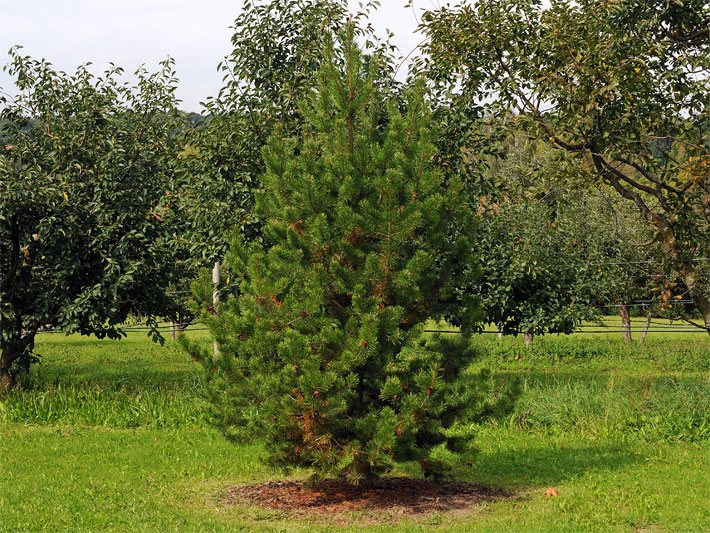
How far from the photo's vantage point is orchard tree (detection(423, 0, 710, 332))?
11.3 metres

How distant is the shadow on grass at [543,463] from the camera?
873 centimetres

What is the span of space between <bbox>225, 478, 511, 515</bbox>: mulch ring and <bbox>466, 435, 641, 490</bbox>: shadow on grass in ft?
1.52

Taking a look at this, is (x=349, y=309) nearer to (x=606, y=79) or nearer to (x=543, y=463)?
(x=543, y=463)

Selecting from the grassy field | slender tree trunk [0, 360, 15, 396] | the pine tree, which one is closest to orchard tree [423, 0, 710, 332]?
the grassy field

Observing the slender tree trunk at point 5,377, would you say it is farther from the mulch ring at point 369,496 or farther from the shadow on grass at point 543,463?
the shadow on grass at point 543,463

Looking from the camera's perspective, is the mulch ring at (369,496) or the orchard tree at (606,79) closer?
the mulch ring at (369,496)

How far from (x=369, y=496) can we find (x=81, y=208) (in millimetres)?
7039

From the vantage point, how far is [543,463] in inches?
370

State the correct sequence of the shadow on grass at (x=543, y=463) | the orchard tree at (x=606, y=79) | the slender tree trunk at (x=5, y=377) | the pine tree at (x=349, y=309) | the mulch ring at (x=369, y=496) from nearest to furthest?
the pine tree at (x=349, y=309) → the mulch ring at (x=369, y=496) → the shadow on grass at (x=543, y=463) → the orchard tree at (x=606, y=79) → the slender tree trunk at (x=5, y=377)

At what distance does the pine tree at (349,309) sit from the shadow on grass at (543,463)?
4.09ft

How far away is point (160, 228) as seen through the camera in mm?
13203

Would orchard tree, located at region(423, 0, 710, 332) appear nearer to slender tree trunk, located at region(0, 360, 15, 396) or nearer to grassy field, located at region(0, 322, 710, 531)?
grassy field, located at region(0, 322, 710, 531)

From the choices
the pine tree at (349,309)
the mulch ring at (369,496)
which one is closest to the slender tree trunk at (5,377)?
the mulch ring at (369,496)

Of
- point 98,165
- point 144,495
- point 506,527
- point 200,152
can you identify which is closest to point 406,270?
point 506,527
